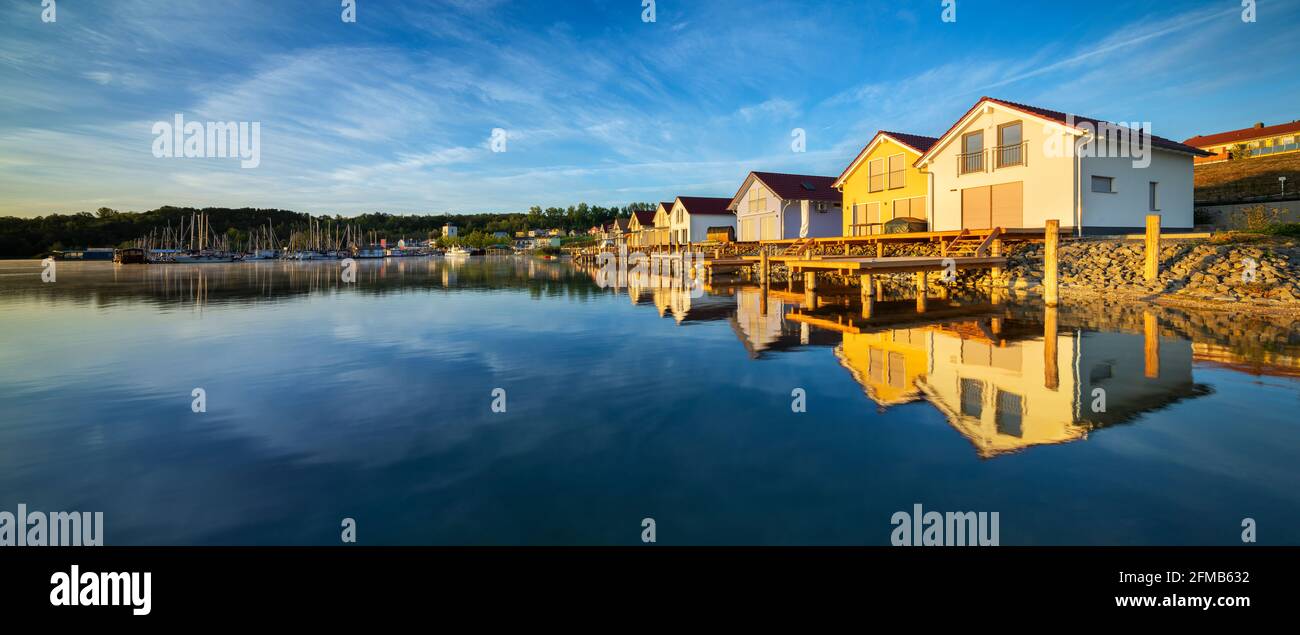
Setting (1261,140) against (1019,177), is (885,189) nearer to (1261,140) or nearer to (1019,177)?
(1019,177)

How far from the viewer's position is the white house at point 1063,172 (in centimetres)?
2584

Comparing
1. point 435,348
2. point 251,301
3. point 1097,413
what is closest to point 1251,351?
point 1097,413

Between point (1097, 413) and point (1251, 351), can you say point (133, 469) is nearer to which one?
point (1097, 413)

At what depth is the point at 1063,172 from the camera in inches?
1018

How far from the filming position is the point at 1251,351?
11.7m

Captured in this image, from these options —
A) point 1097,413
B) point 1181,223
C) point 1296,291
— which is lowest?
point 1097,413

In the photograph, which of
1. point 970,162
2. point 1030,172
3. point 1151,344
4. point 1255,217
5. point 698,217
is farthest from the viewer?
point 698,217

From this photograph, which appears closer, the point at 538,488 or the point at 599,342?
the point at 538,488

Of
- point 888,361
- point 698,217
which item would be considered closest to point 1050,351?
point 888,361

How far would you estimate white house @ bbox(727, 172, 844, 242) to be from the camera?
45.8 m

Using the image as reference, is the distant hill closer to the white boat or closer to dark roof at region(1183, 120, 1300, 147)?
dark roof at region(1183, 120, 1300, 147)

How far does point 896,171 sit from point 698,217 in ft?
90.3
